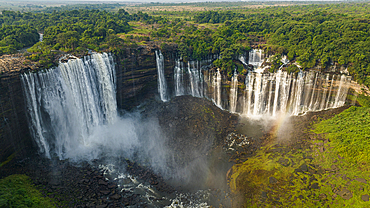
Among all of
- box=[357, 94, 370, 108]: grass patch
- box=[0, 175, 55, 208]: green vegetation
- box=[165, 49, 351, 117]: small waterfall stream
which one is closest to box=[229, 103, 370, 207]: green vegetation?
box=[357, 94, 370, 108]: grass patch

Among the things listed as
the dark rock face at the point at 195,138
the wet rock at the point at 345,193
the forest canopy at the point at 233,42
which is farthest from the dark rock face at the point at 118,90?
the wet rock at the point at 345,193

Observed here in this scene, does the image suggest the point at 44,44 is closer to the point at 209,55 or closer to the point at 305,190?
the point at 209,55

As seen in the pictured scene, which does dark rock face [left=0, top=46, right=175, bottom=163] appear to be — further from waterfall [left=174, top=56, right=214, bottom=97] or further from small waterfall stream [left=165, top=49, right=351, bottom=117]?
small waterfall stream [left=165, top=49, right=351, bottom=117]

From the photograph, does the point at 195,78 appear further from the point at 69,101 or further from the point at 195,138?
the point at 69,101

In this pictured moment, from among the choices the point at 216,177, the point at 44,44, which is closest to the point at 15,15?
the point at 44,44

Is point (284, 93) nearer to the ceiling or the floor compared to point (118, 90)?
nearer to the floor

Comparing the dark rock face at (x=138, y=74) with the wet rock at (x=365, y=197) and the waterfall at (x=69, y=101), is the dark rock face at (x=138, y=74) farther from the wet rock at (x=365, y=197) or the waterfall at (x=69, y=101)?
the wet rock at (x=365, y=197)

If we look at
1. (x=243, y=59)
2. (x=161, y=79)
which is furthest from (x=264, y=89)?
(x=161, y=79)
